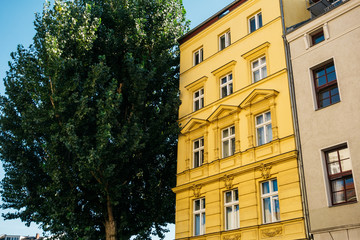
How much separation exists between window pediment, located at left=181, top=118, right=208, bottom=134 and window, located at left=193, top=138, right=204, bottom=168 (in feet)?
2.36

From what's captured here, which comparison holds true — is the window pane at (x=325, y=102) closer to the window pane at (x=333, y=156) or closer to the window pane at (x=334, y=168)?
the window pane at (x=333, y=156)

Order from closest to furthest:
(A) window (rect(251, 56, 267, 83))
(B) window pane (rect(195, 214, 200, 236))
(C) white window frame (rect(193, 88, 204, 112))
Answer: (B) window pane (rect(195, 214, 200, 236))
(A) window (rect(251, 56, 267, 83))
(C) white window frame (rect(193, 88, 204, 112))

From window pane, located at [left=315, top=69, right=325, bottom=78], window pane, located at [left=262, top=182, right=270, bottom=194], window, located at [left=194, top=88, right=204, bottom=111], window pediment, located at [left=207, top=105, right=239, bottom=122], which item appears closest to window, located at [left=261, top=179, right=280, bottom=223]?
window pane, located at [left=262, top=182, right=270, bottom=194]

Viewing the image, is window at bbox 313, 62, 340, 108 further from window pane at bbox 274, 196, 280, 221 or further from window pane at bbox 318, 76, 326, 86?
window pane at bbox 274, 196, 280, 221

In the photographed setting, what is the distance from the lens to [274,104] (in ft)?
53.7

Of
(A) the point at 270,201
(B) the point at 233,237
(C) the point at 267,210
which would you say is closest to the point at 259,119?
(A) the point at 270,201

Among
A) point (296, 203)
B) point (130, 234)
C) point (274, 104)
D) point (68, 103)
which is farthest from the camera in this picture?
point (130, 234)

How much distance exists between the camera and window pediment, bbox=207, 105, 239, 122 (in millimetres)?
18172

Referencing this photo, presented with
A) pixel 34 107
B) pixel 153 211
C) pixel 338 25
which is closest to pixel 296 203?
pixel 338 25

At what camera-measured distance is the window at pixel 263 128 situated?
16.4 meters

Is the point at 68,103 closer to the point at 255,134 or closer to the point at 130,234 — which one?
the point at 130,234

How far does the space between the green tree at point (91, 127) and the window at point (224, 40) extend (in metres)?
3.43

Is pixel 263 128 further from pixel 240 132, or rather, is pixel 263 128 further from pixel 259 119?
pixel 240 132

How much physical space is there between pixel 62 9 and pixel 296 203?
15.3m
